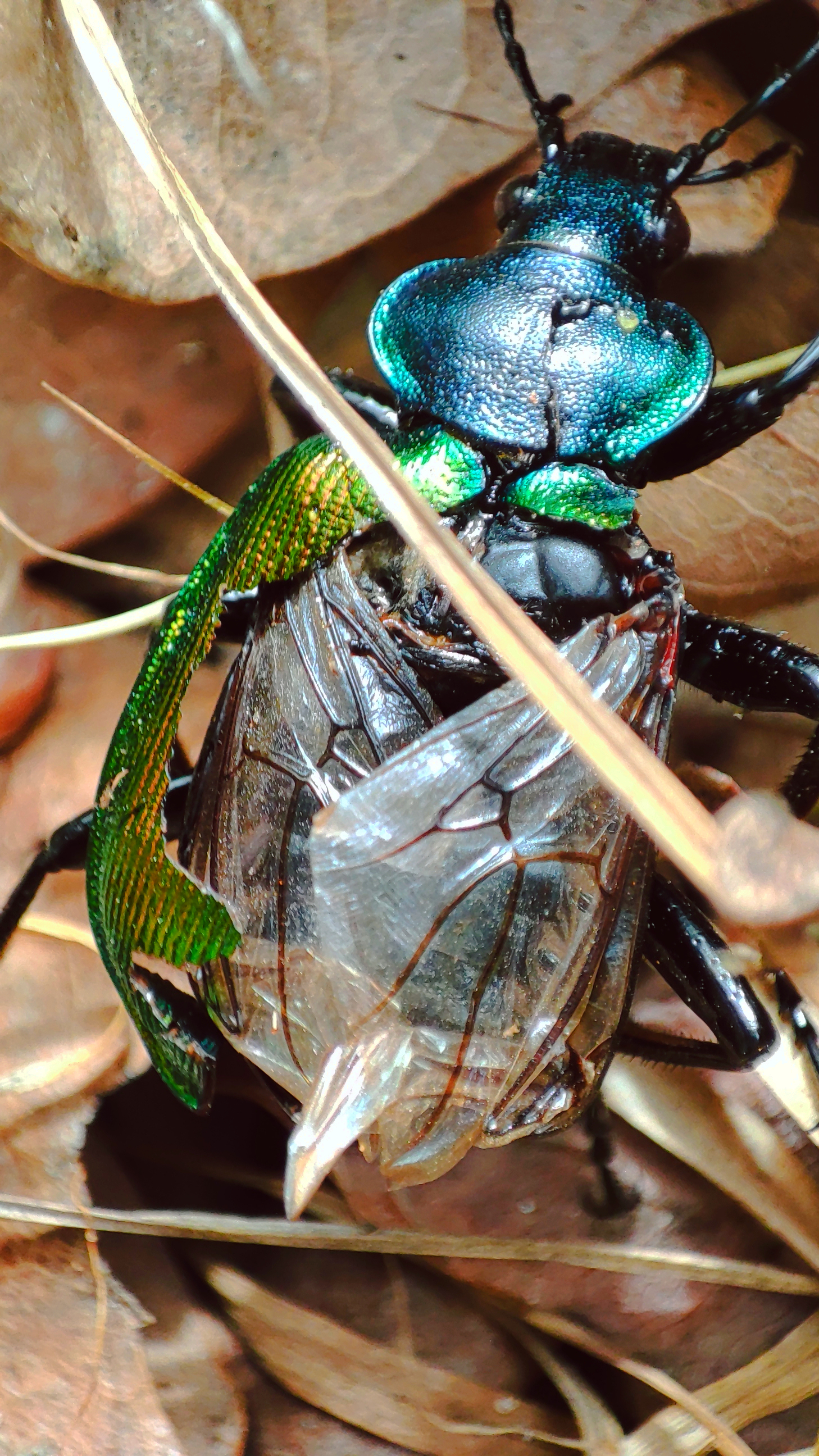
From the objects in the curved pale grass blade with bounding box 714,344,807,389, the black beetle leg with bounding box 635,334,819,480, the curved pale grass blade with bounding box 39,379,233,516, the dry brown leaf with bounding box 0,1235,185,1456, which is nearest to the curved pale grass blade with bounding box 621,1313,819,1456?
the dry brown leaf with bounding box 0,1235,185,1456

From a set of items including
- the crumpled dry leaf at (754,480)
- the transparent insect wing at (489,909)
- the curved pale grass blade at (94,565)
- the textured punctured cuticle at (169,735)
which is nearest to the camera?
the transparent insect wing at (489,909)

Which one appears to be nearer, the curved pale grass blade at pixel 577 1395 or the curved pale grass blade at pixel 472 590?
the curved pale grass blade at pixel 472 590

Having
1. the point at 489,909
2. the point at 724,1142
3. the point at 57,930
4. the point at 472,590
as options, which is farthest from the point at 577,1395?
the point at 472,590

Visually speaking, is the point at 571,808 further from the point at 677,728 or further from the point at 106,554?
the point at 106,554

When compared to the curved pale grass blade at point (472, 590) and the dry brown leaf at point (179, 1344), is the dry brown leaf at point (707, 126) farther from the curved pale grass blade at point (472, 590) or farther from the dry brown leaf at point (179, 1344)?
the dry brown leaf at point (179, 1344)

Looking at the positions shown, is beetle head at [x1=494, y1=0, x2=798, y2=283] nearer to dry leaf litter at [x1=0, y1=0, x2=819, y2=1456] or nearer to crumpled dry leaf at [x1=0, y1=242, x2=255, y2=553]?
dry leaf litter at [x1=0, y1=0, x2=819, y2=1456]

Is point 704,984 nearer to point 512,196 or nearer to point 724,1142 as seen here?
point 724,1142

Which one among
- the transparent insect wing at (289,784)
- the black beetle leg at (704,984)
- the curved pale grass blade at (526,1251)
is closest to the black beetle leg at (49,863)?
the transparent insect wing at (289,784)
